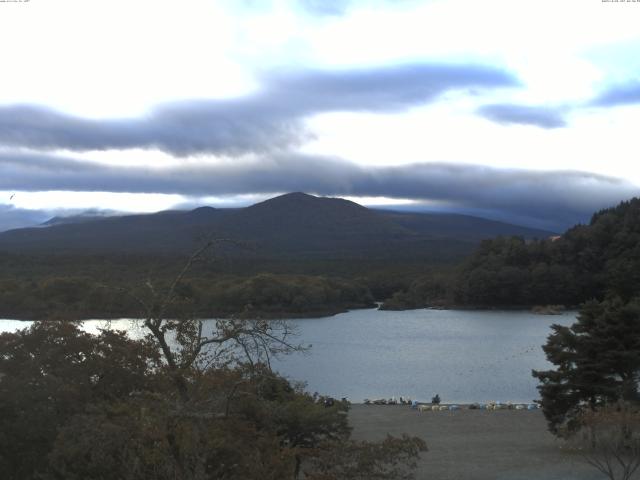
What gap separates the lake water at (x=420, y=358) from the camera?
33750 mm

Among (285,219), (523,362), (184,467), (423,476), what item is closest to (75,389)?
(184,467)

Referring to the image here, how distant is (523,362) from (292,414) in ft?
95.0

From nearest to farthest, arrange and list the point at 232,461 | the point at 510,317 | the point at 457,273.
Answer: the point at 232,461
the point at 510,317
the point at 457,273

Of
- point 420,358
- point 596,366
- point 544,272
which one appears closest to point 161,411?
point 596,366

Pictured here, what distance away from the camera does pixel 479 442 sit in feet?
70.5

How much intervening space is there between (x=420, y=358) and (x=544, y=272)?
42.7 metres

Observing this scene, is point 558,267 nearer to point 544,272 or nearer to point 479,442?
point 544,272

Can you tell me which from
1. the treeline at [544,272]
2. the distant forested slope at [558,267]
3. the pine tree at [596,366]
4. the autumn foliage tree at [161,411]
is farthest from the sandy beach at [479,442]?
the distant forested slope at [558,267]

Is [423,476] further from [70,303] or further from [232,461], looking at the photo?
[70,303]

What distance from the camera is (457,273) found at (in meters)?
87.9

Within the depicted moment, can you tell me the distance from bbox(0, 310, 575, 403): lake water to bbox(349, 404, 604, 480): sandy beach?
4394 mm

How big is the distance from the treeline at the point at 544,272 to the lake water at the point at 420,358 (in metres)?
13.3

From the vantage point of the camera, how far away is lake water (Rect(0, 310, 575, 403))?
33.8 metres

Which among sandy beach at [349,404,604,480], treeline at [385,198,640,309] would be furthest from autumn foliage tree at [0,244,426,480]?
treeline at [385,198,640,309]
